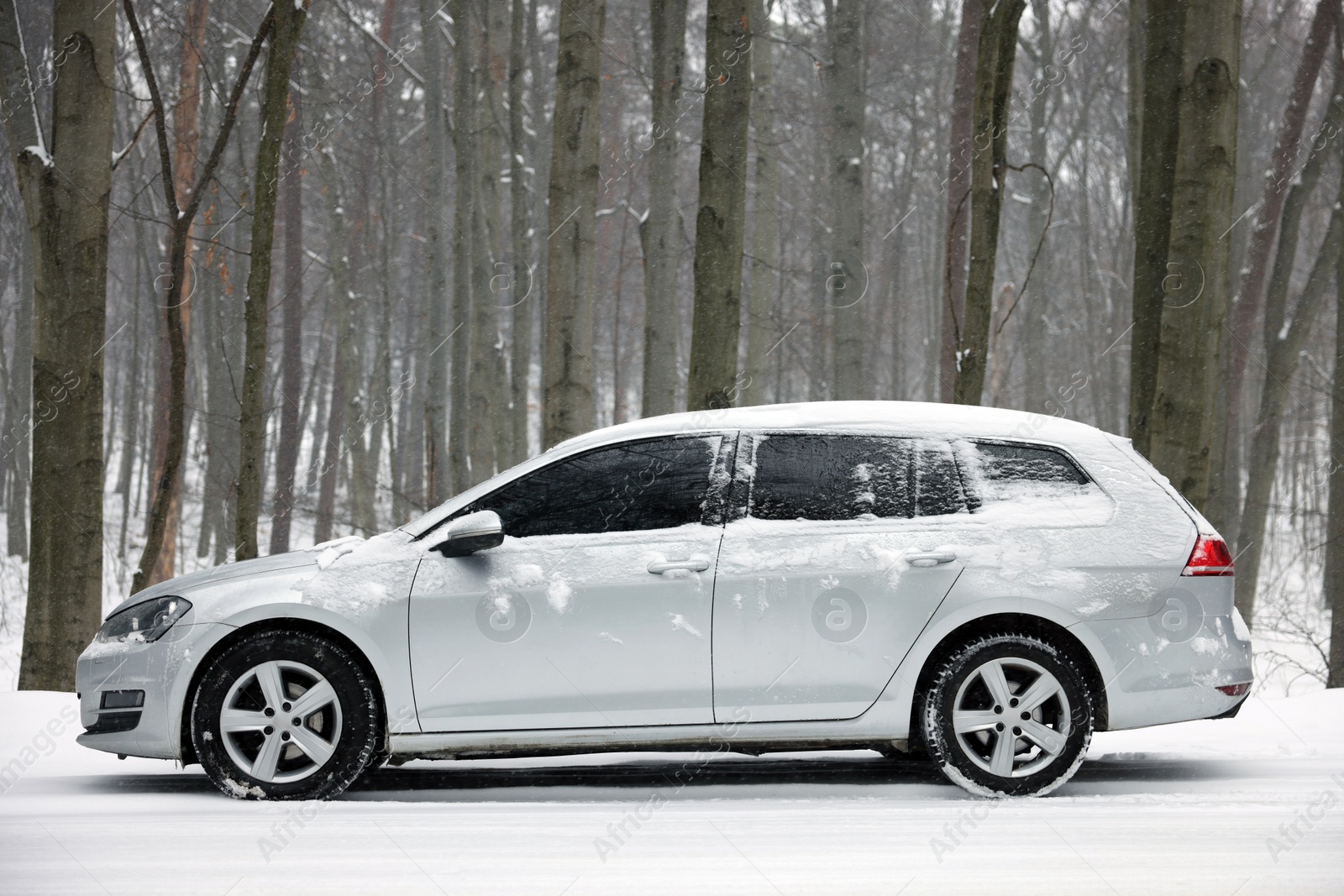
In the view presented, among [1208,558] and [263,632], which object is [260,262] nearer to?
[263,632]

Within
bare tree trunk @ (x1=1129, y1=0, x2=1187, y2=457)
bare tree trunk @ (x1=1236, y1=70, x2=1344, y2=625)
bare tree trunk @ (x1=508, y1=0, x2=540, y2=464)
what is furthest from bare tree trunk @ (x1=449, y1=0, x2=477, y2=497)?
bare tree trunk @ (x1=1236, y1=70, x2=1344, y2=625)

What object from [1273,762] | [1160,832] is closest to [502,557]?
[1160,832]

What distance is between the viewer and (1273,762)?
20.5 ft

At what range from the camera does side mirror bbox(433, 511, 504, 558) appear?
210 inches

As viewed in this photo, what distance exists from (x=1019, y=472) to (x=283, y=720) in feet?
11.4

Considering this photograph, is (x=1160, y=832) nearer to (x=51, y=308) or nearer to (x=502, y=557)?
(x=502, y=557)

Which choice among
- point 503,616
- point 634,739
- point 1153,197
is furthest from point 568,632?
point 1153,197

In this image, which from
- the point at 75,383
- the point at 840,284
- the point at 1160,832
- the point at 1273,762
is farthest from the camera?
the point at 840,284

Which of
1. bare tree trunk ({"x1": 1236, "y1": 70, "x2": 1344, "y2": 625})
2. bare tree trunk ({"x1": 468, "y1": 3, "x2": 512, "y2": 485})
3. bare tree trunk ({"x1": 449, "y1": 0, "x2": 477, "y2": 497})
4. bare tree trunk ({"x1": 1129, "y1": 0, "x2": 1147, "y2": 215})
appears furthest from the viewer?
bare tree trunk ({"x1": 449, "y1": 0, "x2": 477, "y2": 497})

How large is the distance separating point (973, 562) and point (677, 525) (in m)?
1.31

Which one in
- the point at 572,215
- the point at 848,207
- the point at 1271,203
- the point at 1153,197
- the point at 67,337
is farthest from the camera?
the point at 1271,203

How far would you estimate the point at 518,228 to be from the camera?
20.1 meters

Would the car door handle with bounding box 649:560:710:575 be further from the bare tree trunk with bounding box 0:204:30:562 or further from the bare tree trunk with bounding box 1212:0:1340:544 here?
the bare tree trunk with bounding box 0:204:30:562

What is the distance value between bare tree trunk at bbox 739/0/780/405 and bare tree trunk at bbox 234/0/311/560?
22.8 ft
